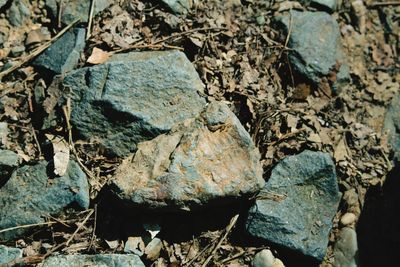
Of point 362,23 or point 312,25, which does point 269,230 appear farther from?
point 362,23

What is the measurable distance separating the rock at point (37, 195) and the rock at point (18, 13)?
107cm

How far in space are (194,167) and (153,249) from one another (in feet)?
1.96

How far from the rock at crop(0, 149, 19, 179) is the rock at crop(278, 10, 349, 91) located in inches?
81.7

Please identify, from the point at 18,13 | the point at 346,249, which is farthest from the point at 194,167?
the point at 18,13

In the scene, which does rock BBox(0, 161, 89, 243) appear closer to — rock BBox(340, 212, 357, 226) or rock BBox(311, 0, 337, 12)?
rock BBox(340, 212, 357, 226)

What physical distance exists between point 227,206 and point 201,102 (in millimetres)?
720

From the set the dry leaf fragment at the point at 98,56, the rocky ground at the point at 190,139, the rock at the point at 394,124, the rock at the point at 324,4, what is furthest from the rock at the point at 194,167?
the rock at the point at 324,4

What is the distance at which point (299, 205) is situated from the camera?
3.23 meters

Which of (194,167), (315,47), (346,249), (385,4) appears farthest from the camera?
(385,4)

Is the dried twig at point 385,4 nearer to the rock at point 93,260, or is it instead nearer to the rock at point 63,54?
the rock at point 63,54

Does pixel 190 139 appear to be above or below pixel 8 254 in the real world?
above

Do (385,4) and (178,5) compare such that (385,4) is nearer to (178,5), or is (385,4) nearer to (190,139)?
(178,5)

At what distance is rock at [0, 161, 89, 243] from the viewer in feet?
9.79

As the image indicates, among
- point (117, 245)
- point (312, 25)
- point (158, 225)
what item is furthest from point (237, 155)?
point (312, 25)
